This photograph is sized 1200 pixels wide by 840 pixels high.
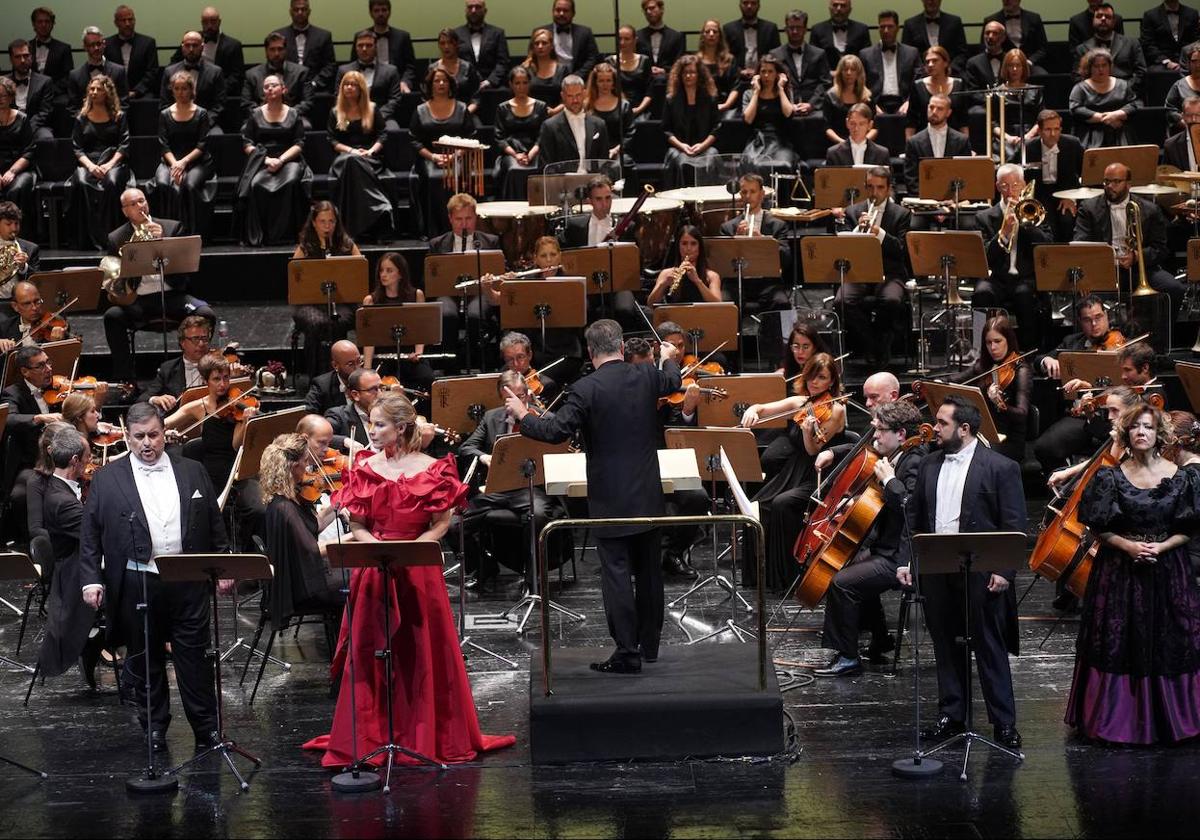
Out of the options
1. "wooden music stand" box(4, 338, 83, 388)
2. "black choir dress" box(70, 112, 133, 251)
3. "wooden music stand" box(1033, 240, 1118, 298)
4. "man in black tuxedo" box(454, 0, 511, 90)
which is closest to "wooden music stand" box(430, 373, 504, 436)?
"wooden music stand" box(4, 338, 83, 388)

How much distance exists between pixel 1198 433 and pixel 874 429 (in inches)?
51.5

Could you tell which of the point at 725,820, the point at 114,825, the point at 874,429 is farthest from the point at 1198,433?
the point at 114,825

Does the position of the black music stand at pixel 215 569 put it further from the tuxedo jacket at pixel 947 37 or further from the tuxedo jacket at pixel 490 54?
the tuxedo jacket at pixel 947 37

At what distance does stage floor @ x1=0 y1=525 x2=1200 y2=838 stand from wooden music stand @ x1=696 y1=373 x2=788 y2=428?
1807 mm

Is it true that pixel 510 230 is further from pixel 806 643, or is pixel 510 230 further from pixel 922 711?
pixel 922 711

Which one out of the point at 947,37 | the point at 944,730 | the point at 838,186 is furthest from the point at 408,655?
the point at 947,37

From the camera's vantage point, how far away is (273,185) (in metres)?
11.8

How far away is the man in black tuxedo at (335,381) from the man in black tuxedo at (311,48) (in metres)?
4.60

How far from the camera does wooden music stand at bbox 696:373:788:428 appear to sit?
325 inches

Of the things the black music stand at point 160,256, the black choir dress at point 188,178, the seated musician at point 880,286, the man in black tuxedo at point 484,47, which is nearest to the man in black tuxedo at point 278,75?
the black choir dress at point 188,178

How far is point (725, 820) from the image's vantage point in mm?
5535

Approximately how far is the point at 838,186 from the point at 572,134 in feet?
6.38

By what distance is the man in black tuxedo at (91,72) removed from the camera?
42.8 ft

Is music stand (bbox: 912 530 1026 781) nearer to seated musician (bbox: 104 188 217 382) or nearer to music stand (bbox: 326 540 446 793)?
music stand (bbox: 326 540 446 793)
